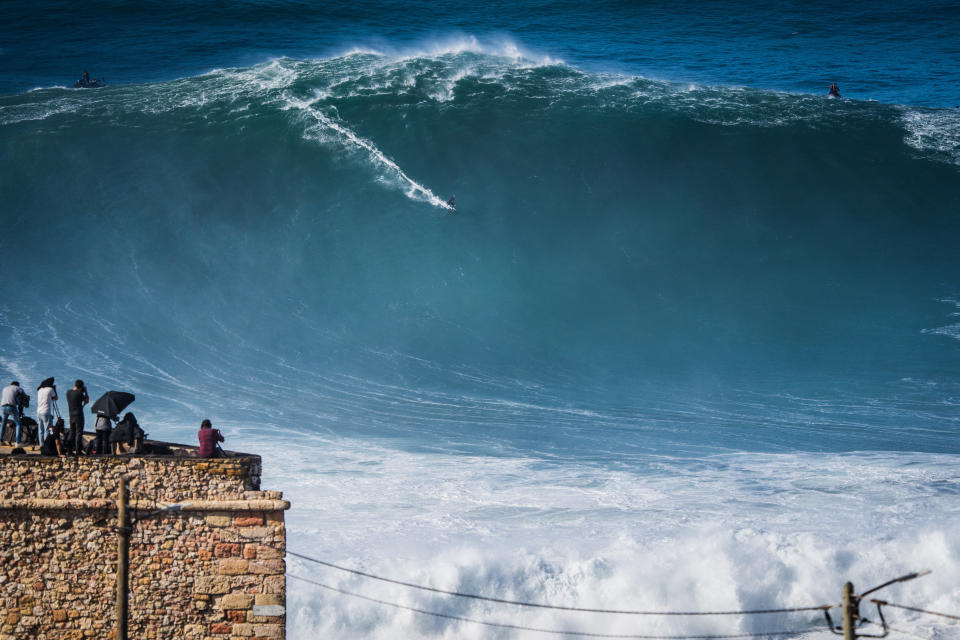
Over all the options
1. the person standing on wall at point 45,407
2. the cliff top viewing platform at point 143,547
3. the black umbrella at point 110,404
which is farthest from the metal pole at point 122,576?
the person standing on wall at point 45,407

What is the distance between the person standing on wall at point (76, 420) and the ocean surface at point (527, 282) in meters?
5.79

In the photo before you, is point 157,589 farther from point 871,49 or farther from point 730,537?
point 871,49

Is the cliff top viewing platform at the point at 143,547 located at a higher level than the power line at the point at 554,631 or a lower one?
higher

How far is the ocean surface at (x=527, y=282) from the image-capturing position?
1956 cm

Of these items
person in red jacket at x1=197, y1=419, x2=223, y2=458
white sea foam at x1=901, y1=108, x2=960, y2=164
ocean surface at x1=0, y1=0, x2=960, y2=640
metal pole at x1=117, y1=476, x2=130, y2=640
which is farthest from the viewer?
white sea foam at x1=901, y1=108, x2=960, y2=164

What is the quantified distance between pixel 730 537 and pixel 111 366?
50.2ft

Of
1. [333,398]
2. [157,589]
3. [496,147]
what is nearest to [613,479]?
[333,398]

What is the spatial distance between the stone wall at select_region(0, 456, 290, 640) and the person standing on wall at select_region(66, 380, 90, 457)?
0.79 meters

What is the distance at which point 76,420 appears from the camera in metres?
13.0

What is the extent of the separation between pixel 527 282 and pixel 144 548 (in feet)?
68.2

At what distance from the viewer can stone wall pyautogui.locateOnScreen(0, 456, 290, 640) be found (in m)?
11.8

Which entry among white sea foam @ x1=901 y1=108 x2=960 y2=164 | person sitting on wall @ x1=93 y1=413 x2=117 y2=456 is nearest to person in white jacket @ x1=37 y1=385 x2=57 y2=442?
person sitting on wall @ x1=93 y1=413 x2=117 y2=456

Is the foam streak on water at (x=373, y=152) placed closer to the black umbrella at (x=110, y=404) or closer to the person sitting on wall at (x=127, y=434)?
the black umbrella at (x=110, y=404)

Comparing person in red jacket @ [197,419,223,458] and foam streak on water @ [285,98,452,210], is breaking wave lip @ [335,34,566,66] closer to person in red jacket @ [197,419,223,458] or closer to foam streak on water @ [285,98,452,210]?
foam streak on water @ [285,98,452,210]
